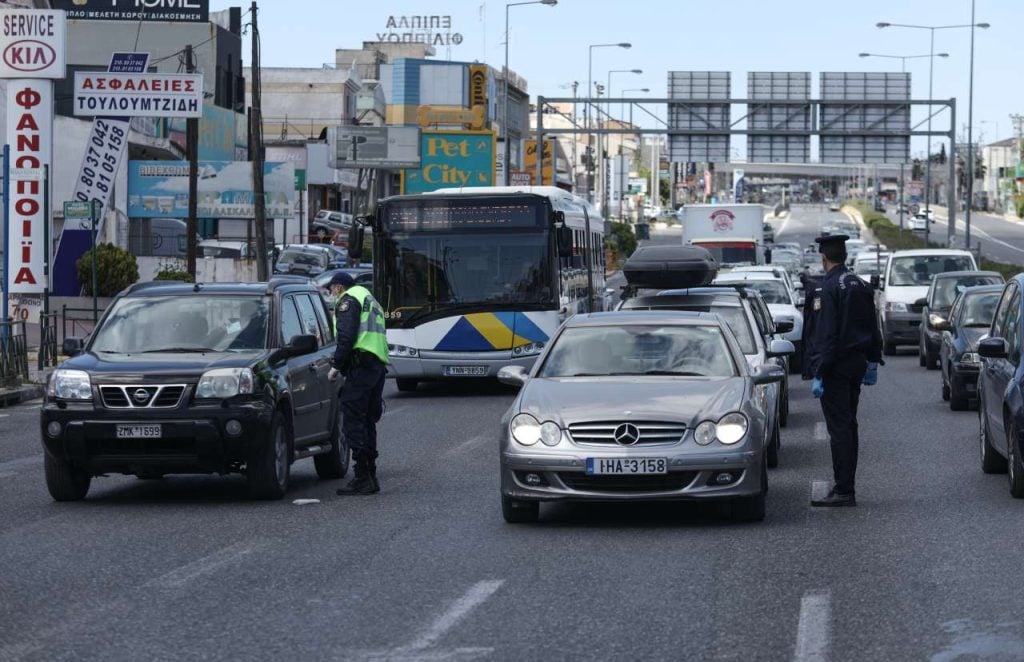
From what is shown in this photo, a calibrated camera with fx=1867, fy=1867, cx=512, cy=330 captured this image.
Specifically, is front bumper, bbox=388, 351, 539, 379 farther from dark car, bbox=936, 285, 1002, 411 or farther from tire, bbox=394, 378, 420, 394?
dark car, bbox=936, 285, 1002, 411

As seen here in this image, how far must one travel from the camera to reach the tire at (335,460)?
15484 millimetres

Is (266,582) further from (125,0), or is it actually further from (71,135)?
(125,0)

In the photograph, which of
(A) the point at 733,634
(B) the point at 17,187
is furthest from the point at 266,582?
(B) the point at 17,187

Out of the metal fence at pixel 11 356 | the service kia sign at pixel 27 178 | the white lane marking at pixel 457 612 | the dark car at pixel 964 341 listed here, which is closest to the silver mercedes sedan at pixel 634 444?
the white lane marking at pixel 457 612

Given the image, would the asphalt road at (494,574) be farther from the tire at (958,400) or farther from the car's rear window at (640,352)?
the tire at (958,400)

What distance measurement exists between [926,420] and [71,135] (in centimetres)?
3681

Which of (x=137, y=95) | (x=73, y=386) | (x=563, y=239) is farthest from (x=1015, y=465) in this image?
(x=137, y=95)

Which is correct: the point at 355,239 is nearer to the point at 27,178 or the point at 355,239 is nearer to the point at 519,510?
the point at 27,178

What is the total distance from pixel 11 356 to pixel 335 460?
1182cm

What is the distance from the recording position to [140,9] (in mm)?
81875

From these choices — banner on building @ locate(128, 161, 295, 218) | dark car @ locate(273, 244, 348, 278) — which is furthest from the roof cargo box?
banner on building @ locate(128, 161, 295, 218)

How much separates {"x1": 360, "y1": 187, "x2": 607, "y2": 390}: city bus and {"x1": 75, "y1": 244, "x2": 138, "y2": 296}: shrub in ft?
46.3

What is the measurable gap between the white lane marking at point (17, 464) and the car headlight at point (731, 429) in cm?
698

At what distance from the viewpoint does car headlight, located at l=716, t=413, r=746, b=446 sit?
1166 cm
